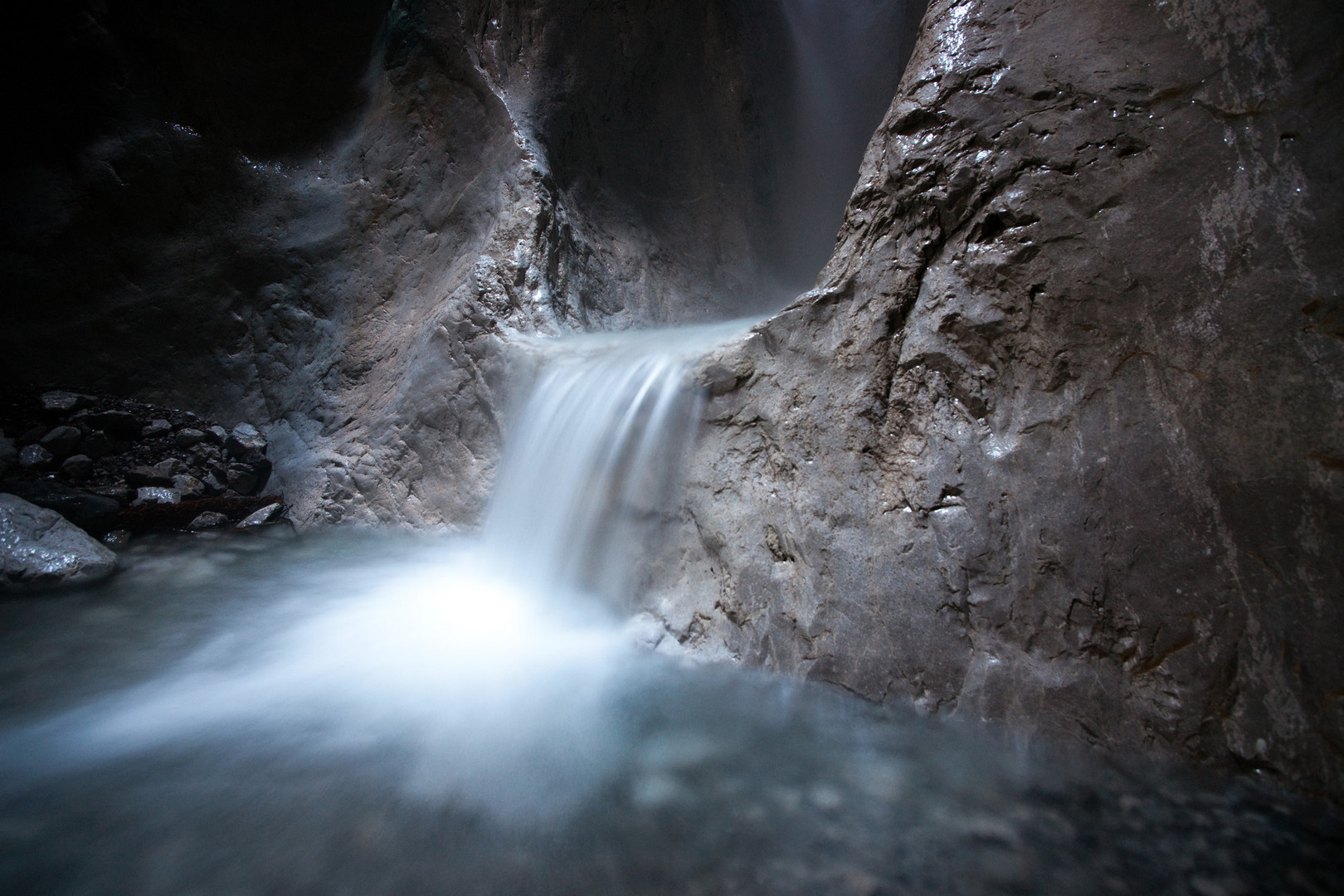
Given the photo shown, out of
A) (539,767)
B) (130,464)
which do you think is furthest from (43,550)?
(539,767)

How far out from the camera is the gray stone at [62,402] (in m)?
4.59

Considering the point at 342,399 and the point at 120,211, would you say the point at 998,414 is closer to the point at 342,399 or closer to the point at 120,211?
the point at 342,399

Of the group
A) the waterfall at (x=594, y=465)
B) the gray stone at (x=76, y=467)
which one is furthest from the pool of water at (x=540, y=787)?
the gray stone at (x=76, y=467)

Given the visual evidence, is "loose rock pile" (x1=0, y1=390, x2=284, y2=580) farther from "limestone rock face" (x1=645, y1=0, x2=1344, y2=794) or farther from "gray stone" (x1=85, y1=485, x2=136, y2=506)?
"limestone rock face" (x1=645, y1=0, x2=1344, y2=794)

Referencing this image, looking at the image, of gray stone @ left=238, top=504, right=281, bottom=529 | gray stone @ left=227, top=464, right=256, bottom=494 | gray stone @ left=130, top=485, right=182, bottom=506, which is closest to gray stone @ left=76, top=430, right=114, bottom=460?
gray stone @ left=130, top=485, right=182, bottom=506

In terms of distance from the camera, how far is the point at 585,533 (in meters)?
3.07

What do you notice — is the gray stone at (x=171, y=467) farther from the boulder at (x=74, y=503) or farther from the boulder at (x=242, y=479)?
the boulder at (x=74, y=503)

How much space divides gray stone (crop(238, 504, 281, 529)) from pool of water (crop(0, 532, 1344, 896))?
1595mm

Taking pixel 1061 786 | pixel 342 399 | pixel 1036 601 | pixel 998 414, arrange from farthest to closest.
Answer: pixel 342 399 < pixel 998 414 < pixel 1036 601 < pixel 1061 786

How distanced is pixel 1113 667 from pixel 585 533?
87.6 inches

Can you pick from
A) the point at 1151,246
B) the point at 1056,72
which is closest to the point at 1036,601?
the point at 1151,246

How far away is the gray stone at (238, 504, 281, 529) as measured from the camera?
429cm

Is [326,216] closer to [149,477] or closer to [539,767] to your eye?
[149,477]

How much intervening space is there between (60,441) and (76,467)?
0.96ft
